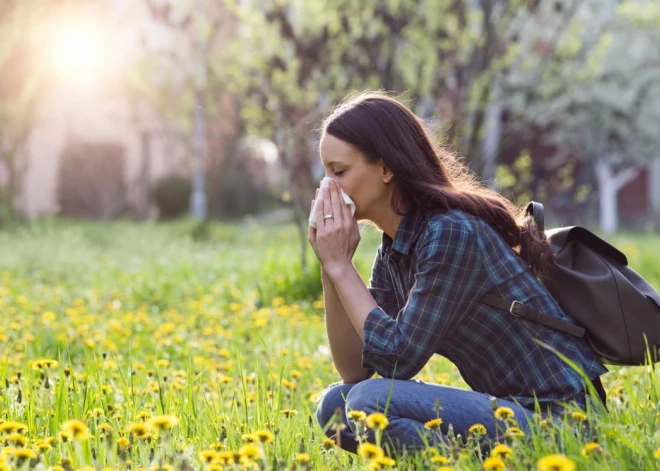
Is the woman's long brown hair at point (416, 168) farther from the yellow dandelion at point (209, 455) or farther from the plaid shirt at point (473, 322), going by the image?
the yellow dandelion at point (209, 455)

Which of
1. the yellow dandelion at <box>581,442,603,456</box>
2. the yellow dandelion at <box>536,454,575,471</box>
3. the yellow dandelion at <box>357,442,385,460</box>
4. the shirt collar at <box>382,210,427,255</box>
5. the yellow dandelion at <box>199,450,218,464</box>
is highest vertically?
the shirt collar at <box>382,210,427,255</box>

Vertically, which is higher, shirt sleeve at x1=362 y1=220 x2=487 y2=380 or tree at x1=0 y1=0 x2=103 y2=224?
tree at x1=0 y1=0 x2=103 y2=224

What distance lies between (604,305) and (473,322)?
372 mm

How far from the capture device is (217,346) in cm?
465

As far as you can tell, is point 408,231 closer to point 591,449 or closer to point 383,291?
point 383,291

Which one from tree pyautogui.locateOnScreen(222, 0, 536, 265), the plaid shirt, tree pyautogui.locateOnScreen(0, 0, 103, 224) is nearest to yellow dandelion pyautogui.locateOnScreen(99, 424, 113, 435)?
the plaid shirt

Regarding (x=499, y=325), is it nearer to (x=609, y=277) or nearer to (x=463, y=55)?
(x=609, y=277)

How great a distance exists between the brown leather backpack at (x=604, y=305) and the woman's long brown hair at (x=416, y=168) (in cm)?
9

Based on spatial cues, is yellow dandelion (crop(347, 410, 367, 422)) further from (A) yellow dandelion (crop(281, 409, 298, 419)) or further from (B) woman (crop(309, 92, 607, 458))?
(A) yellow dandelion (crop(281, 409, 298, 419))

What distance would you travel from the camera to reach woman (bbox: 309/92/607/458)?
236 centimetres

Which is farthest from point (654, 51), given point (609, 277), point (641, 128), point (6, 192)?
point (609, 277)

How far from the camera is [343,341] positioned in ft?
9.25

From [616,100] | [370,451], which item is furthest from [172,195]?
[370,451]

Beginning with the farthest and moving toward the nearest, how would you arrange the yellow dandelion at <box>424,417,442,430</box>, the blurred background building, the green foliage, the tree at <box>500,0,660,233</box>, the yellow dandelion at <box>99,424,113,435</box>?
the green foliage, the tree at <box>500,0,660,233</box>, the blurred background building, the yellow dandelion at <box>99,424,113,435</box>, the yellow dandelion at <box>424,417,442,430</box>
